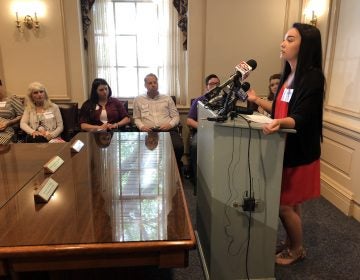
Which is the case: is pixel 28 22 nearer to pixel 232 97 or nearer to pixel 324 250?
pixel 232 97

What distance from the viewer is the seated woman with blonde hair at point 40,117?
3283 mm

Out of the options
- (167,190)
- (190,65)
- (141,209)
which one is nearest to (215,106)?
(167,190)

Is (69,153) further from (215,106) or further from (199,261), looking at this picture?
(199,261)

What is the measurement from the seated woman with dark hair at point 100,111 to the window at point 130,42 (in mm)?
613

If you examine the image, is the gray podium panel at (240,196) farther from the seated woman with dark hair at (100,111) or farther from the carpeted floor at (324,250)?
the seated woman with dark hair at (100,111)

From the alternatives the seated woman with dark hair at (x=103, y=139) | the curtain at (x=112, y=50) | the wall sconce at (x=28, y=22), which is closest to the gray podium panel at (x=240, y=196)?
the seated woman with dark hair at (x=103, y=139)

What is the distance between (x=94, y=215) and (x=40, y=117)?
8.39 feet

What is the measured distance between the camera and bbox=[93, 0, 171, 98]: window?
12.8 feet

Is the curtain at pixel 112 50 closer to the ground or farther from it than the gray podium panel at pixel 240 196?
farther from it

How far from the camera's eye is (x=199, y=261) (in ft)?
6.84

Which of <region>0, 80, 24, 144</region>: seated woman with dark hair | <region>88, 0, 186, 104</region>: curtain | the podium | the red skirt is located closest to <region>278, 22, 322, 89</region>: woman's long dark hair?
the podium

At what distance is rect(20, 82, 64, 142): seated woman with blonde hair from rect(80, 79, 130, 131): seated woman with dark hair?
0.28m

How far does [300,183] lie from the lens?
183cm

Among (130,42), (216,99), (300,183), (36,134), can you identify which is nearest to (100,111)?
(36,134)
